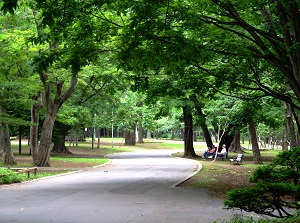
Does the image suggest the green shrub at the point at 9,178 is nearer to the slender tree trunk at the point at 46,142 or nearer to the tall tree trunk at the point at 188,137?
the slender tree trunk at the point at 46,142

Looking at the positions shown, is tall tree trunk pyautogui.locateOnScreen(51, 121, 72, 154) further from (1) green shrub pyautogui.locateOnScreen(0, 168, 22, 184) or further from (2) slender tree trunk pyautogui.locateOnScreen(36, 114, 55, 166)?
(1) green shrub pyautogui.locateOnScreen(0, 168, 22, 184)

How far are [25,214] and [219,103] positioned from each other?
859 inches

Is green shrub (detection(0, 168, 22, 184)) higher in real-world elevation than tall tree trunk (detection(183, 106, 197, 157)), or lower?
lower

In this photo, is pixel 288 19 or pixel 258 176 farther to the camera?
pixel 288 19

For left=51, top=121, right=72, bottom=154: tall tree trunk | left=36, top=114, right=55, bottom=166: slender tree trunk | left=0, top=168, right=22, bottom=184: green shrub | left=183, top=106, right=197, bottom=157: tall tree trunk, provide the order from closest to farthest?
left=0, top=168, right=22, bottom=184: green shrub < left=36, top=114, right=55, bottom=166: slender tree trunk < left=183, top=106, right=197, bottom=157: tall tree trunk < left=51, top=121, right=72, bottom=154: tall tree trunk

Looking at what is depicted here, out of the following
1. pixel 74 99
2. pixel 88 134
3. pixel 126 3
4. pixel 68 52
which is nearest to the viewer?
pixel 126 3

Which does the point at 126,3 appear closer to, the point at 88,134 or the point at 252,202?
the point at 252,202

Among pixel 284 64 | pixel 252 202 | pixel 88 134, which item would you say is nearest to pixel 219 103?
pixel 284 64

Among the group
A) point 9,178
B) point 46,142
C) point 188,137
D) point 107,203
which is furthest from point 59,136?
point 107,203

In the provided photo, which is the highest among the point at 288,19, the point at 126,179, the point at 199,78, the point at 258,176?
the point at 288,19

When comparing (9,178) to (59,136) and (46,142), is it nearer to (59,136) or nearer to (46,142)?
(46,142)

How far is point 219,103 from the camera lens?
2905 cm

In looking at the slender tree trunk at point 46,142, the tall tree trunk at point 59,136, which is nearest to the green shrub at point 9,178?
the slender tree trunk at point 46,142

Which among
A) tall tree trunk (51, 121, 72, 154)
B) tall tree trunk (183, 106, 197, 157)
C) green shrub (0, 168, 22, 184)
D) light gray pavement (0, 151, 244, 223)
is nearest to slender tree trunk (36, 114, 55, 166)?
green shrub (0, 168, 22, 184)
